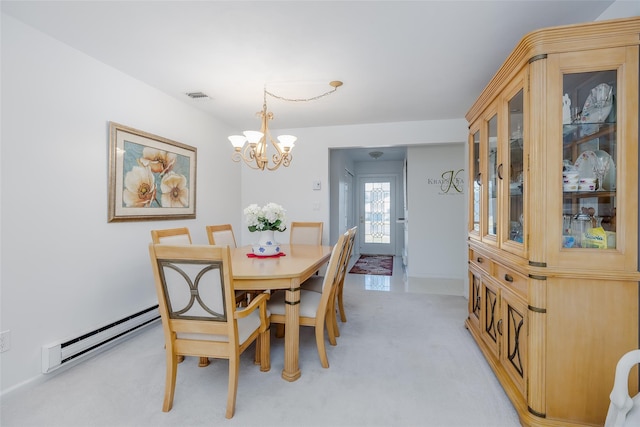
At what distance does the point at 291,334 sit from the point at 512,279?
142 centimetres

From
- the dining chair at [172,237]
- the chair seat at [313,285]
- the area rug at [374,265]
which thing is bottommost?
the area rug at [374,265]

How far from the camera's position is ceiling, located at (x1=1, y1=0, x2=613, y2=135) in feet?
5.83

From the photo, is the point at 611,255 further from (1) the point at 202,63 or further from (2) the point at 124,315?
(2) the point at 124,315

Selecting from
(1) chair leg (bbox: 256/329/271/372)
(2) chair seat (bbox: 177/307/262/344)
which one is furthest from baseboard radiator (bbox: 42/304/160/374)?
(1) chair leg (bbox: 256/329/271/372)

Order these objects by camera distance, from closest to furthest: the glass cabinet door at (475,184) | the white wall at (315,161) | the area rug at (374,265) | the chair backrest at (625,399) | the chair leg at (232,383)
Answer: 1. the chair backrest at (625,399)
2. the chair leg at (232,383)
3. the glass cabinet door at (475,184)
4. the white wall at (315,161)
5. the area rug at (374,265)

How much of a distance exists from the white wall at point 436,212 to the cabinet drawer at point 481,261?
2.33 meters

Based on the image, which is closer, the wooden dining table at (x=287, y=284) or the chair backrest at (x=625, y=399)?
the chair backrest at (x=625, y=399)

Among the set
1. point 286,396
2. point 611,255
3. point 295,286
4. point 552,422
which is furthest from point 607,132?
point 286,396

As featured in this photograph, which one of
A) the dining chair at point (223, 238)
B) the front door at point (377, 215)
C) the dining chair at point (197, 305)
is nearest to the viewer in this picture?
the dining chair at point (197, 305)

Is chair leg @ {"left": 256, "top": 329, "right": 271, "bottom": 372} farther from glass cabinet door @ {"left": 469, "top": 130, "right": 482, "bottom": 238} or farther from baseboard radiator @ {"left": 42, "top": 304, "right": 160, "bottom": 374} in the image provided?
glass cabinet door @ {"left": 469, "top": 130, "right": 482, "bottom": 238}

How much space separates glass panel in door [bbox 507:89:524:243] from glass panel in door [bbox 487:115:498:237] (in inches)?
8.9

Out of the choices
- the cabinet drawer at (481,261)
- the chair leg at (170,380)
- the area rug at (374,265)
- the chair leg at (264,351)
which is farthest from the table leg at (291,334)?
the area rug at (374,265)

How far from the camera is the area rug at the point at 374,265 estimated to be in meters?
5.57

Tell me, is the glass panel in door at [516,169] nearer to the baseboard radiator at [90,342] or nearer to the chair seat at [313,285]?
the chair seat at [313,285]
